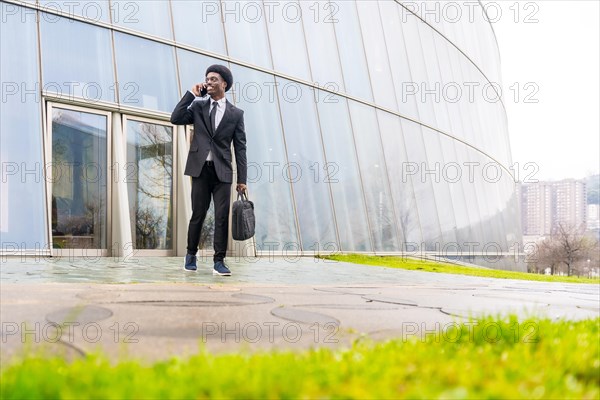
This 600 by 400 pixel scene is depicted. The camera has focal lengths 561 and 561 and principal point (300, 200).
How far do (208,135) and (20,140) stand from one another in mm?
4219

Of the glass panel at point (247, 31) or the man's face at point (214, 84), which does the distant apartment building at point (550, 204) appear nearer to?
the glass panel at point (247, 31)

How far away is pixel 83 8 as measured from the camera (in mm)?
9602

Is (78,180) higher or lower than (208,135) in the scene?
lower

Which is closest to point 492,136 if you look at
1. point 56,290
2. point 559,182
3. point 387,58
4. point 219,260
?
point 387,58

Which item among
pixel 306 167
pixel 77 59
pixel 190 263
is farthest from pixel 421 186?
pixel 190 263

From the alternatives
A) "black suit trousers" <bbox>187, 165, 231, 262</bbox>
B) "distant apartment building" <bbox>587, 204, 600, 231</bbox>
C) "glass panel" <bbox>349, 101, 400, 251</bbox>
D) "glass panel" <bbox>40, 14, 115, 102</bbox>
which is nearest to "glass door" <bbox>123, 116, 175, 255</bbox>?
"glass panel" <bbox>40, 14, 115, 102</bbox>

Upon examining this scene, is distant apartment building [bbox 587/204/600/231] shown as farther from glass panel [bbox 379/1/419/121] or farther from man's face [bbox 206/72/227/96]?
man's face [bbox 206/72/227/96]

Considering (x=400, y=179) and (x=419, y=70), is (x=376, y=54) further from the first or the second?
(x=400, y=179)

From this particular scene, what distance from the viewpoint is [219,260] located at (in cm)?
565

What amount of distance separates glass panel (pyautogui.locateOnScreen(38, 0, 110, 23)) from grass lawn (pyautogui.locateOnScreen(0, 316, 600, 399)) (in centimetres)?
895

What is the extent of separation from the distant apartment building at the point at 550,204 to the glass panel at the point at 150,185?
63.0 metres

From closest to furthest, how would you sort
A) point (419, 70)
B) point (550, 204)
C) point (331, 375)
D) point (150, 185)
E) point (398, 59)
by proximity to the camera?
1. point (331, 375)
2. point (150, 185)
3. point (398, 59)
4. point (419, 70)
5. point (550, 204)

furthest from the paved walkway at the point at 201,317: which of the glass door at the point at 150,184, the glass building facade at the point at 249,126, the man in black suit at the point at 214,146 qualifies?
the glass door at the point at 150,184

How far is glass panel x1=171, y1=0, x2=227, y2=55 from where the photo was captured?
1099 cm
